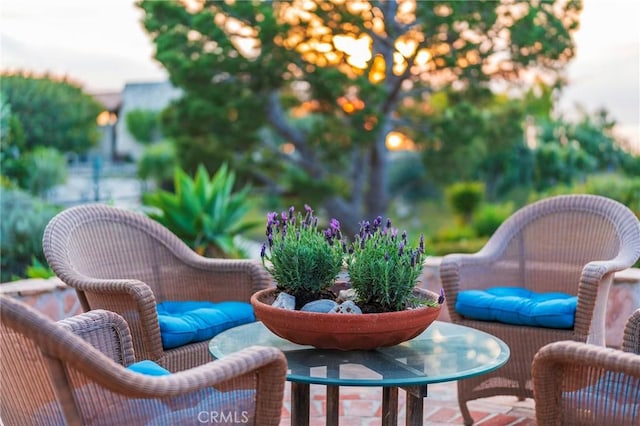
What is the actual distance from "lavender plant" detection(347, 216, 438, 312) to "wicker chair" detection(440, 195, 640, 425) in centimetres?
89

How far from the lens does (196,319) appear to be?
281cm

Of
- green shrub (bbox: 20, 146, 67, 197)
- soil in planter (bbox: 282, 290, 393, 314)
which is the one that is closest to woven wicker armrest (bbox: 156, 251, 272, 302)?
soil in planter (bbox: 282, 290, 393, 314)

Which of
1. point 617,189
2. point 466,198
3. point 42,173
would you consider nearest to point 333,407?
point 617,189

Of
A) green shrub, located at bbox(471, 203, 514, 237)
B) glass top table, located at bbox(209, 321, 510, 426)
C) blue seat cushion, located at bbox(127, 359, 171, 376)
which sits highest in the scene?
blue seat cushion, located at bbox(127, 359, 171, 376)

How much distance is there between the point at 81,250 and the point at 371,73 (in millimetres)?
9211

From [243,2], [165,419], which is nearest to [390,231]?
[165,419]

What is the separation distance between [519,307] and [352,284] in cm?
101

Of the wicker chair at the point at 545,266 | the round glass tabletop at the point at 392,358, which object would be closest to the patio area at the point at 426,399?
the wicker chair at the point at 545,266

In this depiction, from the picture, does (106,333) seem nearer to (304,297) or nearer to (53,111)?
(304,297)

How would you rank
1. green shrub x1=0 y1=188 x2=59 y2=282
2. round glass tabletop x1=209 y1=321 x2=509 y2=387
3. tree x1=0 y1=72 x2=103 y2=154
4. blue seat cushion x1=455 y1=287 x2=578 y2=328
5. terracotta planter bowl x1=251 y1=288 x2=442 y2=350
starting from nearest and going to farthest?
1. round glass tabletop x1=209 y1=321 x2=509 y2=387
2. terracotta planter bowl x1=251 y1=288 x2=442 y2=350
3. blue seat cushion x1=455 y1=287 x2=578 y2=328
4. green shrub x1=0 y1=188 x2=59 y2=282
5. tree x1=0 y1=72 x2=103 y2=154

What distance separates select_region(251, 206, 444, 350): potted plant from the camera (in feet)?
6.88

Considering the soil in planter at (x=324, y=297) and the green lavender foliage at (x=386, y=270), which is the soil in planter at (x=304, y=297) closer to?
the soil in planter at (x=324, y=297)

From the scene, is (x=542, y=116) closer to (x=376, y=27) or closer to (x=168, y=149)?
(x=376, y=27)

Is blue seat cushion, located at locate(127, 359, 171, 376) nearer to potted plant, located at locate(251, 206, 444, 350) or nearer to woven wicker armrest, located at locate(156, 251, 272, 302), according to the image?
potted plant, located at locate(251, 206, 444, 350)
